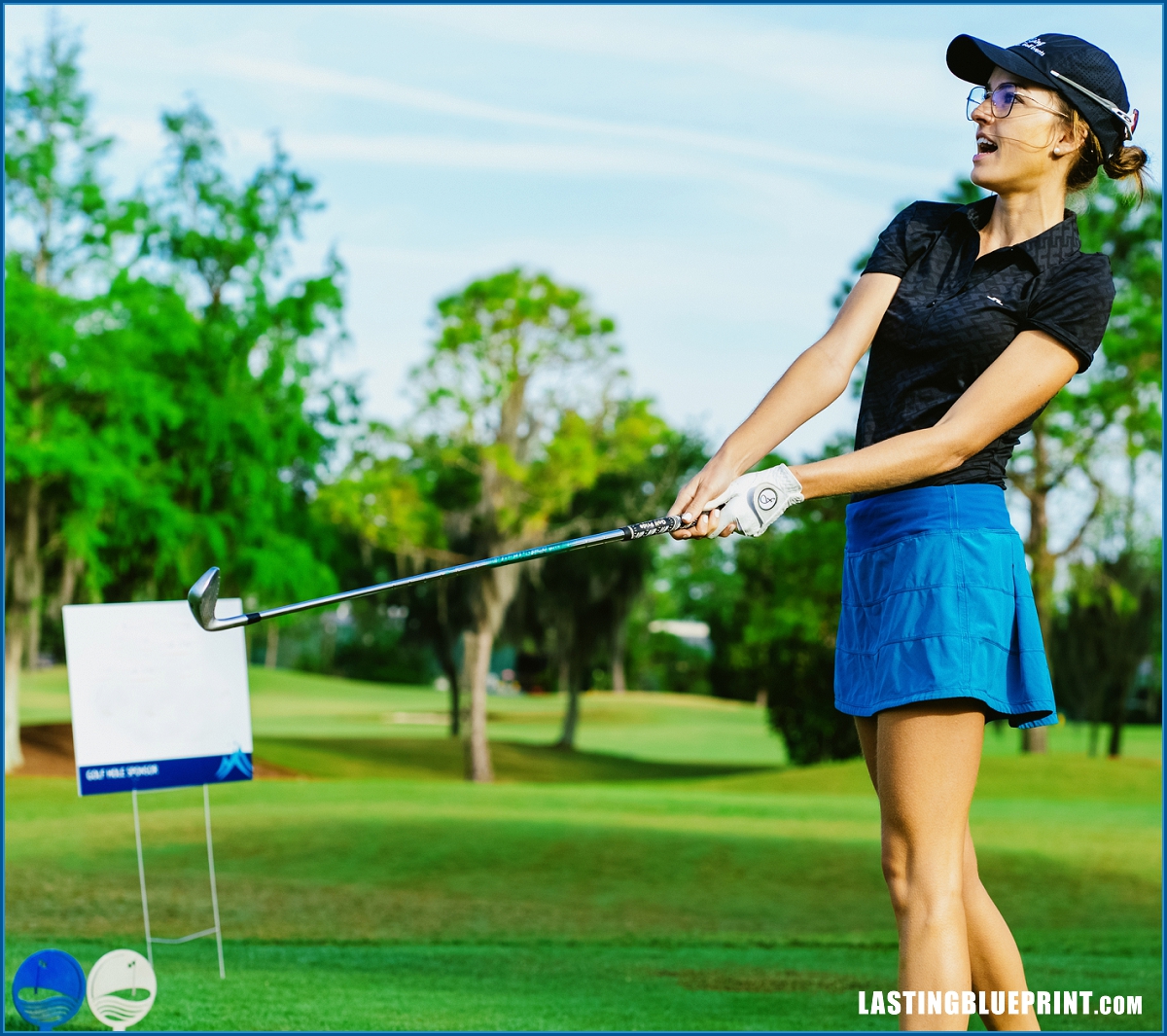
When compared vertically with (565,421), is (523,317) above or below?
above

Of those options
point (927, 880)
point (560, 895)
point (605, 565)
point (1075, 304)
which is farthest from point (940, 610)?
point (605, 565)

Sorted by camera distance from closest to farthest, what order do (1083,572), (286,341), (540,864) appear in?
(540,864) < (286,341) < (1083,572)

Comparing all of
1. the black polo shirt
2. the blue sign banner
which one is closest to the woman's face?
the black polo shirt

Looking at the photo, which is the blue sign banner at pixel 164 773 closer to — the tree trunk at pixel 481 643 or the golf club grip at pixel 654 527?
the golf club grip at pixel 654 527

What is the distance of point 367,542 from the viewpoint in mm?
27609

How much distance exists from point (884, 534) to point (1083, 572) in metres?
24.7

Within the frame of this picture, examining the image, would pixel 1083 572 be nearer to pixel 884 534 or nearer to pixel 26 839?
pixel 26 839

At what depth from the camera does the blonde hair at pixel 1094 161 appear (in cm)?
268

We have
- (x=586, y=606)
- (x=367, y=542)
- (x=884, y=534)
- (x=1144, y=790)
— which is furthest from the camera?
(x=586, y=606)

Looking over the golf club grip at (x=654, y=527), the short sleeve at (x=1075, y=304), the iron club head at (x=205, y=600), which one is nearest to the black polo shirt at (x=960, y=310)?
the short sleeve at (x=1075, y=304)

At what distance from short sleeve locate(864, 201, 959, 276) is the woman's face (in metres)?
0.14

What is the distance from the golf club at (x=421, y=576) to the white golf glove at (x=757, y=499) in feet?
0.29

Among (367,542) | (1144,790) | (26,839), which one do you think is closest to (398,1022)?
(26,839)

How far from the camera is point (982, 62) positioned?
271 centimetres
